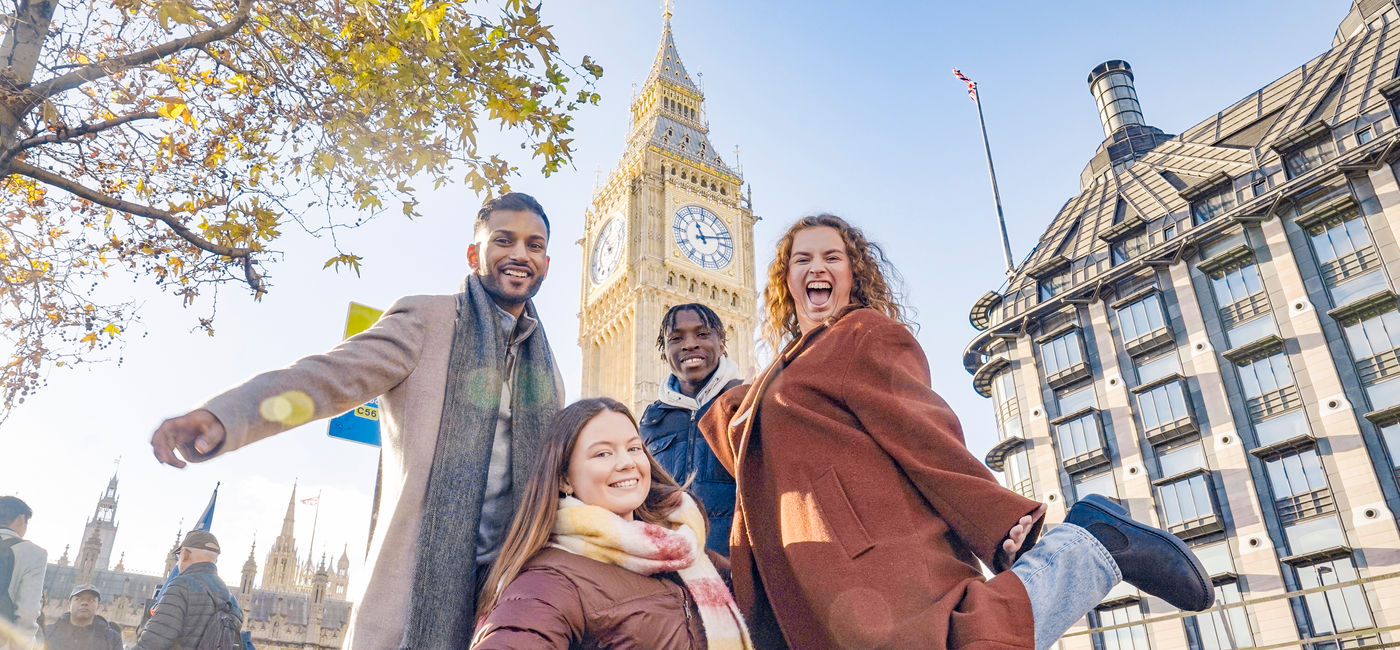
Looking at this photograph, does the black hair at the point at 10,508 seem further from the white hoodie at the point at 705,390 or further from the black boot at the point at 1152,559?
the black boot at the point at 1152,559

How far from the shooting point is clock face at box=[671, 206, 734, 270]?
171ft

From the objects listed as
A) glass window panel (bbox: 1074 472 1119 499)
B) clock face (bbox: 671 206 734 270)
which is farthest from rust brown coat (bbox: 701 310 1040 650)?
clock face (bbox: 671 206 734 270)

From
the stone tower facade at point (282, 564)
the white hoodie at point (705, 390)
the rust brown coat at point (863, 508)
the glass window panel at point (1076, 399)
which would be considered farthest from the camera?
Answer: the stone tower facade at point (282, 564)

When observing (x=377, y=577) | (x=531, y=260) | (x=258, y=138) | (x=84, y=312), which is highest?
(x=258, y=138)

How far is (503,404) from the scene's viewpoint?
120 inches

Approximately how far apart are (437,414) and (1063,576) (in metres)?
2.04

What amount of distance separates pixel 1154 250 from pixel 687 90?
40940 millimetres

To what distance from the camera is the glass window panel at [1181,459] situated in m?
23.0

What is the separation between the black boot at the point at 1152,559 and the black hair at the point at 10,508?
7068 millimetres

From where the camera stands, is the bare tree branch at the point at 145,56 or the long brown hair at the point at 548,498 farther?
the bare tree branch at the point at 145,56

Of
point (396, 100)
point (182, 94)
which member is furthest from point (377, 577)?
point (182, 94)

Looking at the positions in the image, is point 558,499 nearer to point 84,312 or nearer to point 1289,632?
point 84,312

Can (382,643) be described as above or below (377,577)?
below

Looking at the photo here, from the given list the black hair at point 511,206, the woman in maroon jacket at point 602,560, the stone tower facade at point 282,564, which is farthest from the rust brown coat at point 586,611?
the stone tower facade at point 282,564
